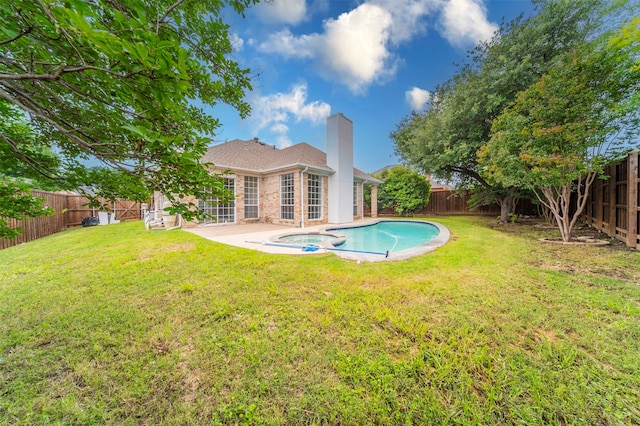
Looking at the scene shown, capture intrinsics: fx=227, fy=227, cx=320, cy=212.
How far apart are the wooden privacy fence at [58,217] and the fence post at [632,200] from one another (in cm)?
1630

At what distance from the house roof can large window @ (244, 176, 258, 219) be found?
32.0 inches

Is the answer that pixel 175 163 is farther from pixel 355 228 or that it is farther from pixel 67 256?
pixel 355 228

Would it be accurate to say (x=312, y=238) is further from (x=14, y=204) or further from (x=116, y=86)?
(x=116, y=86)

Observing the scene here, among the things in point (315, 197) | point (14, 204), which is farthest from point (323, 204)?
point (14, 204)

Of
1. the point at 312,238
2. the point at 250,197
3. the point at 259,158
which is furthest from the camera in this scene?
the point at 259,158

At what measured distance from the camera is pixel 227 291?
3.61m

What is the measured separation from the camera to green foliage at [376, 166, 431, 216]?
19344mm

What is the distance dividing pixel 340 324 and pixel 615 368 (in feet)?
8.14

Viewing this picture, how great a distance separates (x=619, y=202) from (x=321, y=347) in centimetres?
1047

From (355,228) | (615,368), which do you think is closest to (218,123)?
(615,368)

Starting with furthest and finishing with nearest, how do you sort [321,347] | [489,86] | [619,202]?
[489,86] < [619,202] < [321,347]

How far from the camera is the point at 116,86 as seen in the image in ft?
5.10

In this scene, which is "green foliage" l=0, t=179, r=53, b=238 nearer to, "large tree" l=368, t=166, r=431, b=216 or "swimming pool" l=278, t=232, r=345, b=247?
"swimming pool" l=278, t=232, r=345, b=247

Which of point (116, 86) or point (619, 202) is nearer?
point (116, 86)
